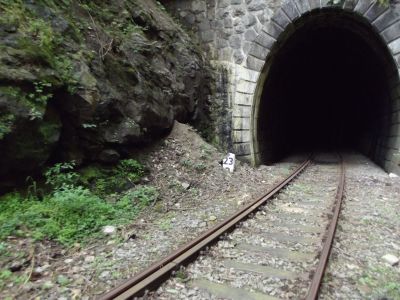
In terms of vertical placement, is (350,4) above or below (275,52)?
above

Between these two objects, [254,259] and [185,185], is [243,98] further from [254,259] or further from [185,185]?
[254,259]

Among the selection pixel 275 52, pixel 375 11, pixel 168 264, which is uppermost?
pixel 375 11

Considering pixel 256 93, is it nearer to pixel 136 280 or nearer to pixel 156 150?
pixel 156 150

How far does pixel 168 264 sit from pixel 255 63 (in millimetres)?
7578

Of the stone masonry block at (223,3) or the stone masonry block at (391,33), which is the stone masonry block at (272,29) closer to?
the stone masonry block at (223,3)

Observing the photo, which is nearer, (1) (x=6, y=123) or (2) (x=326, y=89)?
(1) (x=6, y=123)

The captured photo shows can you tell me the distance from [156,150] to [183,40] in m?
3.70

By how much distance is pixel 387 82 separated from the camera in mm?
11203

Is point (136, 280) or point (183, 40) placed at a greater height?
point (183, 40)

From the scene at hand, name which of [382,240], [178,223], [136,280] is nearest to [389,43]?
[382,240]

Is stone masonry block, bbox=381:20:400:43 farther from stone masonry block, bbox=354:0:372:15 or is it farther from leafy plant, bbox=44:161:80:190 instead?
leafy plant, bbox=44:161:80:190

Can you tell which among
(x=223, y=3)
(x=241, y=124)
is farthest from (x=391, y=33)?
(x=223, y=3)

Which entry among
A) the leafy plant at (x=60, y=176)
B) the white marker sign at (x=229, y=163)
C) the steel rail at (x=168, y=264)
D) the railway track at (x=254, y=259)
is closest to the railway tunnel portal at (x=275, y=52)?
the white marker sign at (x=229, y=163)

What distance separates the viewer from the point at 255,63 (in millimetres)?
10039
